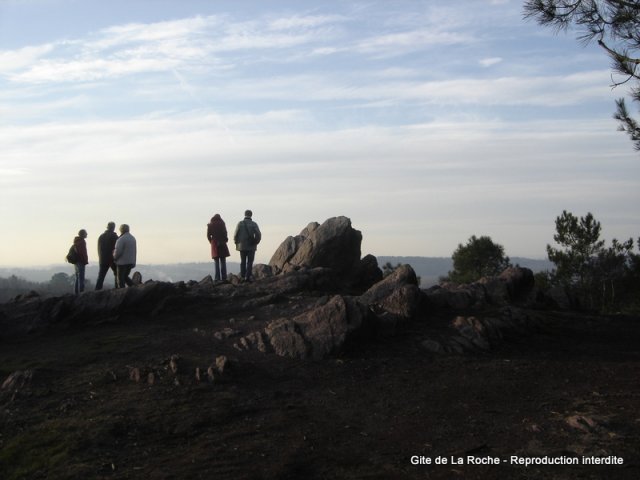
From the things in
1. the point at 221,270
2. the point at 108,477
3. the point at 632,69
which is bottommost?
the point at 108,477

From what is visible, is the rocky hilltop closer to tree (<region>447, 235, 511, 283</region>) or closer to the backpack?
the backpack

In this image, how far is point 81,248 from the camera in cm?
2231

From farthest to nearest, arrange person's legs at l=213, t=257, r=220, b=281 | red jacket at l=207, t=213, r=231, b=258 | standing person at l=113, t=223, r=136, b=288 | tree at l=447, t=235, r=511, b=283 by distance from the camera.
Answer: tree at l=447, t=235, r=511, b=283 < person's legs at l=213, t=257, r=220, b=281 < red jacket at l=207, t=213, r=231, b=258 < standing person at l=113, t=223, r=136, b=288

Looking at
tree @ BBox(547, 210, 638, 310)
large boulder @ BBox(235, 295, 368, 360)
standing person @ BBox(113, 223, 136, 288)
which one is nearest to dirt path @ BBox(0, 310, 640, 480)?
large boulder @ BBox(235, 295, 368, 360)

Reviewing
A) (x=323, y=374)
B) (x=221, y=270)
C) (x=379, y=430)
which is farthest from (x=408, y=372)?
(x=221, y=270)

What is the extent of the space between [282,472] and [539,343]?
337 inches

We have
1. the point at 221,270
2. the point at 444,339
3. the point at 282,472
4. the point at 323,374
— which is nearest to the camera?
the point at 282,472

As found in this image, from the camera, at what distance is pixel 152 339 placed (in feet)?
50.3

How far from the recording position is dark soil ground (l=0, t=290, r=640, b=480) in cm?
932

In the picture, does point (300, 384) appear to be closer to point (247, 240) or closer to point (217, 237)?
point (247, 240)

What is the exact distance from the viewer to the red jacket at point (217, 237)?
75.8ft

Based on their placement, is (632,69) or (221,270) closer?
(632,69)

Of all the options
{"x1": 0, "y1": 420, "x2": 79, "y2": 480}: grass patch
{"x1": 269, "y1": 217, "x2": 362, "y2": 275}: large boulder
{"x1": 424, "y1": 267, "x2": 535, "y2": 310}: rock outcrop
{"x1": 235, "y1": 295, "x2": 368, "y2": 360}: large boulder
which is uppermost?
{"x1": 269, "y1": 217, "x2": 362, "y2": 275}: large boulder

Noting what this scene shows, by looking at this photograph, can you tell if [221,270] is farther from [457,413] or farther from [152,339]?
[457,413]
